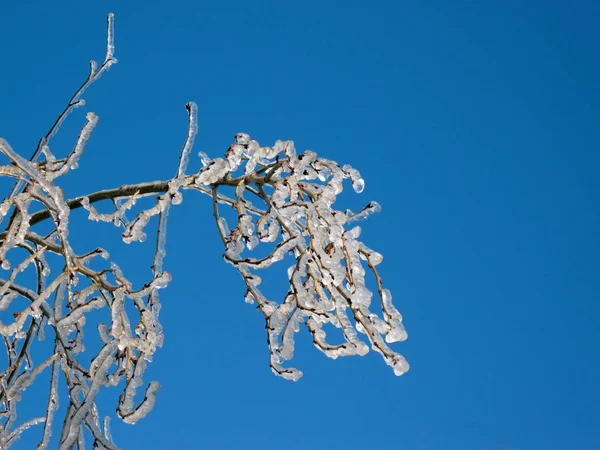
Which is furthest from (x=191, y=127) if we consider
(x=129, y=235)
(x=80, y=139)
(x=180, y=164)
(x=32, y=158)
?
(x=32, y=158)

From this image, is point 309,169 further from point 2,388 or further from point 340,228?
point 2,388

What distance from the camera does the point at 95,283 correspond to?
1622 millimetres

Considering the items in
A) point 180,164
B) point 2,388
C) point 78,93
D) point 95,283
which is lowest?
→ point 2,388

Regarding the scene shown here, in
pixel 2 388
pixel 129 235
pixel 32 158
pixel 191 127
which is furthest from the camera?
pixel 32 158

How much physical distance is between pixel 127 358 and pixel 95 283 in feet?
0.63

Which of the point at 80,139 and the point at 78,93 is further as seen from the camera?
the point at 78,93

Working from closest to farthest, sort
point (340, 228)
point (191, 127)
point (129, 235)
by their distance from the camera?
point (340, 228) < point (129, 235) < point (191, 127)

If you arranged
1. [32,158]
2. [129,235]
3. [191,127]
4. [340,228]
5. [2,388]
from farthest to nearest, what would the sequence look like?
[32,158] < [191,127] < [2,388] < [129,235] < [340,228]

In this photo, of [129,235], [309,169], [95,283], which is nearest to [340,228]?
[309,169]

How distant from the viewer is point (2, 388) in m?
1.75

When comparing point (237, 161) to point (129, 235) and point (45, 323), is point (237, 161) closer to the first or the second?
point (129, 235)

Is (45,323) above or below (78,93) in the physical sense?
below

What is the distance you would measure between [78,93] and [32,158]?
0.29 m

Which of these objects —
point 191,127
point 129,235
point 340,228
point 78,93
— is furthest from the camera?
point 78,93
